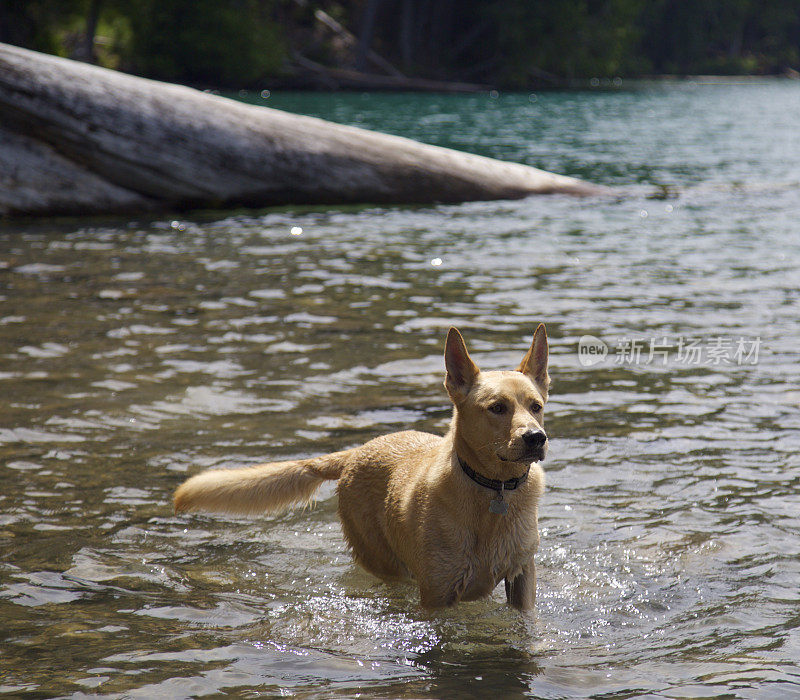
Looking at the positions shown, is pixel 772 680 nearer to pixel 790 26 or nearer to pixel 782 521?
pixel 782 521

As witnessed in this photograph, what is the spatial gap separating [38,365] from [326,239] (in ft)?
21.4

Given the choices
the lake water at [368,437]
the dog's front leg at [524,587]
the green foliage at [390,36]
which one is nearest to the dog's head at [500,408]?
the dog's front leg at [524,587]

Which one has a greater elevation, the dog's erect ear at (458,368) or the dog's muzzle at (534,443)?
the dog's erect ear at (458,368)

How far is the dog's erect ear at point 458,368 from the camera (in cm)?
457

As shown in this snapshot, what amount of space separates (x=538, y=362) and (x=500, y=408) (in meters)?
0.45

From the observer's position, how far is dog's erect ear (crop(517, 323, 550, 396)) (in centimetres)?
460

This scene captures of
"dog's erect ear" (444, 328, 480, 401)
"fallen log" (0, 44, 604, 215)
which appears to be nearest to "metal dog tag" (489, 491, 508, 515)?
"dog's erect ear" (444, 328, 480, 401)

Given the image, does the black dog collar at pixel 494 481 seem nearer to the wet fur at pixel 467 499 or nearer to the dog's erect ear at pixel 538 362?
the wet fur at pixel 467 499

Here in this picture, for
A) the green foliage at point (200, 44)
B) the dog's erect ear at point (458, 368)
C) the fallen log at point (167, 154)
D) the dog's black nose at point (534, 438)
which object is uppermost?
the green foliage at point (200, 44)

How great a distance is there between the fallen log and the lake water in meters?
0.66

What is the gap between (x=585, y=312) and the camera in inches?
397

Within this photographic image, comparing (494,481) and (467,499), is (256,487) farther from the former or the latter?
(494,481)

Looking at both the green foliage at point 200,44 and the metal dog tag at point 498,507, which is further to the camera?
the green foliage at point 200,44

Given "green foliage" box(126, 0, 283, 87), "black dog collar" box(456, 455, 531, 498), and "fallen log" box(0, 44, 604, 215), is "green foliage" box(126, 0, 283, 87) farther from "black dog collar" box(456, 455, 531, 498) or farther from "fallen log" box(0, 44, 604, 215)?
"black dog collar" box(456, 455, 531, 498)
